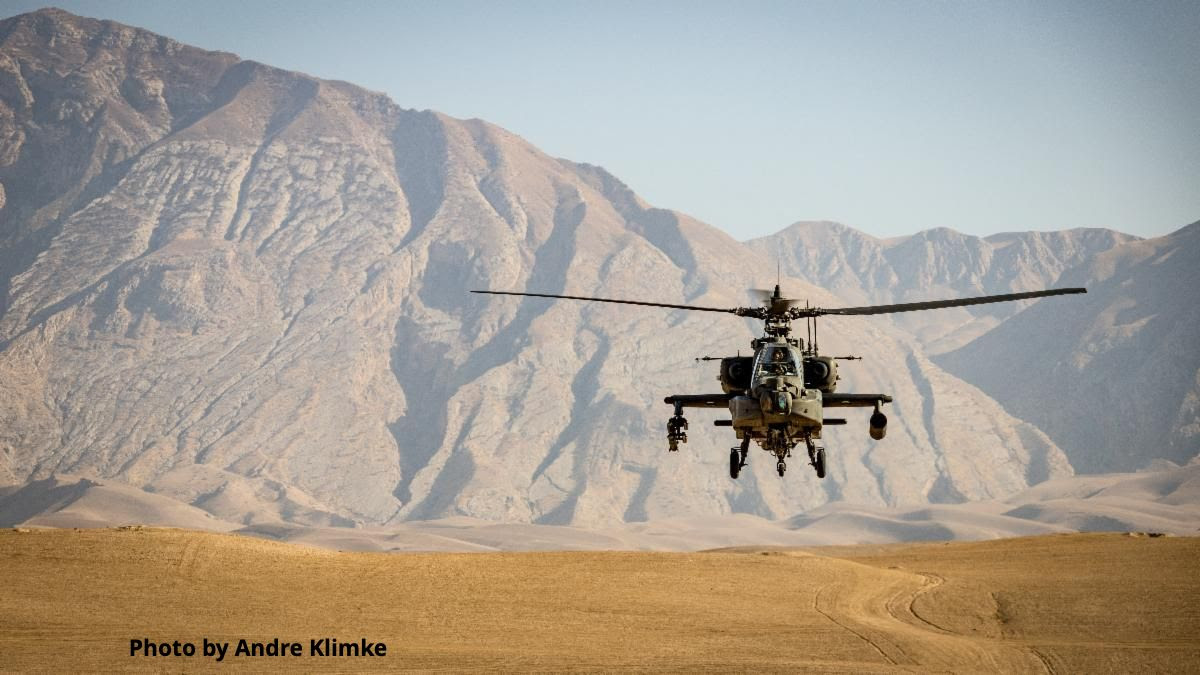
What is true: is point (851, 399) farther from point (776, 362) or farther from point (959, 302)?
point (959, 302)

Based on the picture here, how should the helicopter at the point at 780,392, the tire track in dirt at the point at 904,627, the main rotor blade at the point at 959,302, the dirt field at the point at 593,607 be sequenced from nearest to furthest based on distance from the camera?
1. the main rotor blade at the point at 959,302
2. the helicopter at the point at 780,392
3. the tire track in dirt at the point at 904,627
4. the dirt field at the point at 593,607

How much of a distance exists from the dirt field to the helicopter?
8.52 metres

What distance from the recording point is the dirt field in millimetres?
46844

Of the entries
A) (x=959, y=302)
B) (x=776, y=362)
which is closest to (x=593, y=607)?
(x=776, y=362)

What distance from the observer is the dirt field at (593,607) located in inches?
1844

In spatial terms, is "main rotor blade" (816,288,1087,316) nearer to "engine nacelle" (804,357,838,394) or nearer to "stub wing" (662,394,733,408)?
"engine nacelle" (804,357,838,394)

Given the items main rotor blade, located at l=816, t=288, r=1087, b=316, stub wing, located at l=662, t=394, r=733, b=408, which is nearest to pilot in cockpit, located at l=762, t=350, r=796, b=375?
main rotor blade, located at l=816, t=288, r=1087, b=316

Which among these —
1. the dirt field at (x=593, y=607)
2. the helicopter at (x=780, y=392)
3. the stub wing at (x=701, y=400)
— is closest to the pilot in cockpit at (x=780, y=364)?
the helicopter at (x=780, y=392)

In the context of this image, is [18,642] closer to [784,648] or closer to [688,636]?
[688,636]

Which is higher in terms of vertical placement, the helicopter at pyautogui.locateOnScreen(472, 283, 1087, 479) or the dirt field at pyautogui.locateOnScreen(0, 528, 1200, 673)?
the helicopter at pyautogui.locateOnScreen(472, 283, 1087, 479)

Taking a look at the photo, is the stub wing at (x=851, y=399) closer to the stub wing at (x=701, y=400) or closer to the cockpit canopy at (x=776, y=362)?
the cockpit canopy at (x=776, y=362)

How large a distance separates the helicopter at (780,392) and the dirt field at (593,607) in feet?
28.0

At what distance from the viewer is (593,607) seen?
186ft

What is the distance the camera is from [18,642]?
4888 cm
